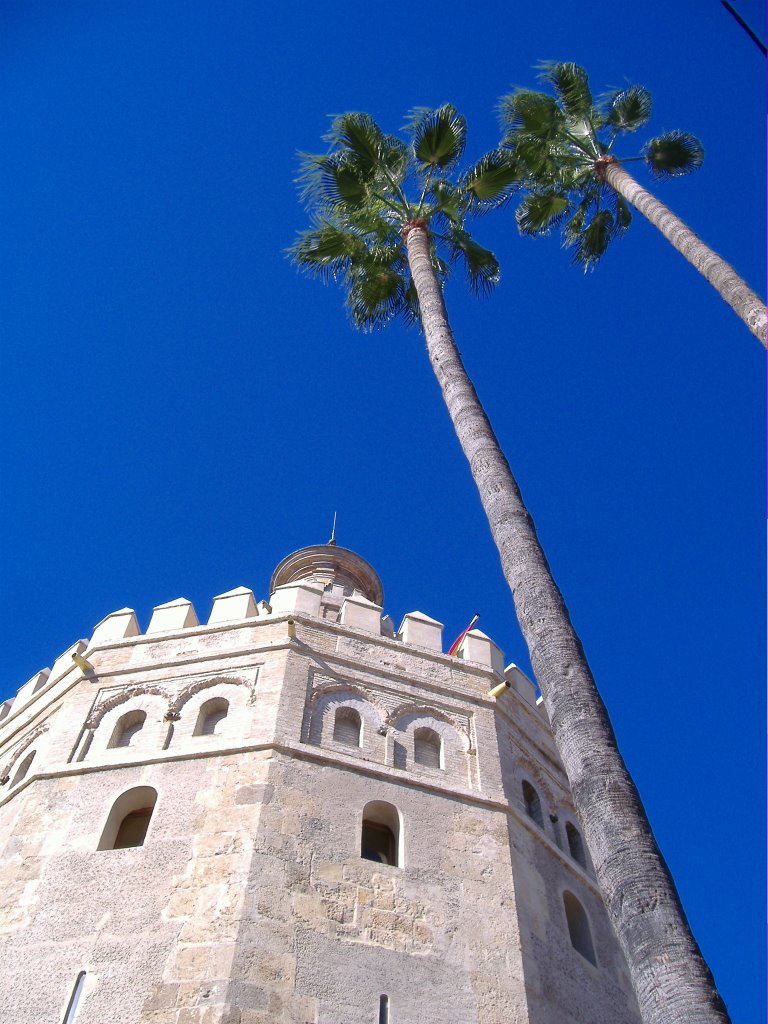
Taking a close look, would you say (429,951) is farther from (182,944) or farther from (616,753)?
(616,753)

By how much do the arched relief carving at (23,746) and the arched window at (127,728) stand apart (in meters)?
1.40

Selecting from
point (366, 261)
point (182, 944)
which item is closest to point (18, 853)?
point (182, 944)

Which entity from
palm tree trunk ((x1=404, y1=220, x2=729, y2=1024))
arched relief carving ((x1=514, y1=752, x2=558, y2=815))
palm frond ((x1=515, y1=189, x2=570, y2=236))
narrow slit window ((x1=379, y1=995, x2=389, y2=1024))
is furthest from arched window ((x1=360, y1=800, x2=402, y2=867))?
palm frond ((x1=515, y1=189, x2=570, y2=236))

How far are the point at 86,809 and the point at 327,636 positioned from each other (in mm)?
3859

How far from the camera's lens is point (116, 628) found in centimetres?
1416

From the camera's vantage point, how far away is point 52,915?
9.84m

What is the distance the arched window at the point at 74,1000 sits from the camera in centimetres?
880

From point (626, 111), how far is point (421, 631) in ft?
31.9

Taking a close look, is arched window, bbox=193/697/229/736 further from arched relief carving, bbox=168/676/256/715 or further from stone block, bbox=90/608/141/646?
stone block, bbox=90/608/141/646

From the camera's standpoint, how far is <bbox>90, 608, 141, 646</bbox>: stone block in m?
14.0

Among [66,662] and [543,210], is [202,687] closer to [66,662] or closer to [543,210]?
[66,662]

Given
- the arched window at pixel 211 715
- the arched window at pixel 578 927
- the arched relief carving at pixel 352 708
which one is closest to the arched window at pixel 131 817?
the arched window at pixel 211 715

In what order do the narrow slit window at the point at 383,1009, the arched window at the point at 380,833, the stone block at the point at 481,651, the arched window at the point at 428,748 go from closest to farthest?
the narrow slit window at the point at 383,1009 → the arched window at the point at 380,833 → the arched window at the point at 428,748 → the stone block at the point at 481,651

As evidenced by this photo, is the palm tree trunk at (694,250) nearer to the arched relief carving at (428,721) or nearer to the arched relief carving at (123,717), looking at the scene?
the arched relief carving at (428,721)
